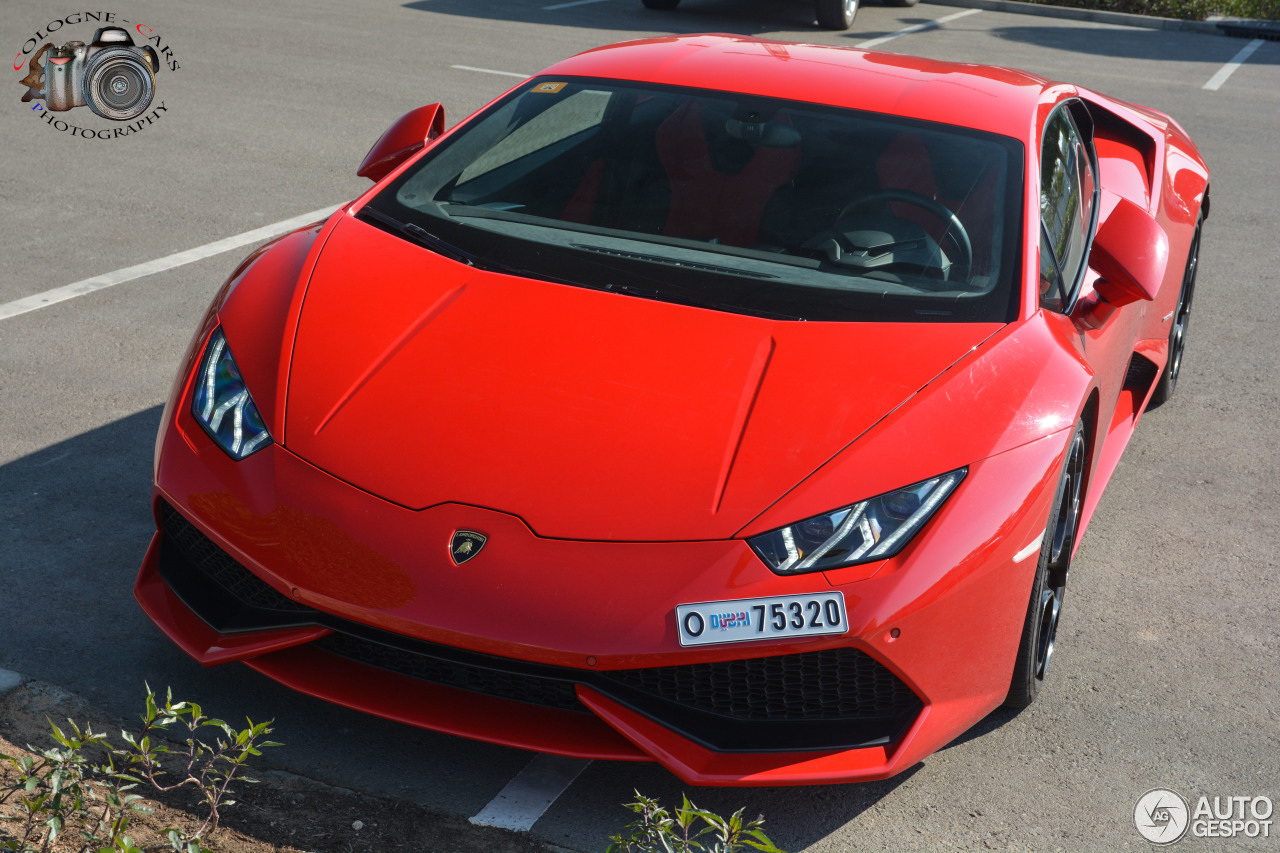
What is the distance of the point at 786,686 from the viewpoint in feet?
8.01

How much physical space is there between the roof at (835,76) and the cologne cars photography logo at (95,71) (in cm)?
526

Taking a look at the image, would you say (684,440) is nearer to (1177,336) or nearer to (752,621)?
(752,621)

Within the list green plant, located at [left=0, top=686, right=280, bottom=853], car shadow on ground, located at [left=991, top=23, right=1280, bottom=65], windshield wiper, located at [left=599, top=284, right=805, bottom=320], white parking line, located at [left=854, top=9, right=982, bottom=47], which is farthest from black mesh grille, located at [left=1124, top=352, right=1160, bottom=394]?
car shadow on ground, located at [left=991, top=23, right=1280, bottom=65]

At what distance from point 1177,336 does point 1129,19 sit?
1436cm

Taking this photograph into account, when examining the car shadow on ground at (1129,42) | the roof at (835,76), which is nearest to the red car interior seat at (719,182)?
the roof at (835,76)

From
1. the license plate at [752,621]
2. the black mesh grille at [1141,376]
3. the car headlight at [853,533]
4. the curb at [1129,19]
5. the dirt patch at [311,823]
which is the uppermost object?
the car headlight at [853,533]

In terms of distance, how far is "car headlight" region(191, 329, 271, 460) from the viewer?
2.66m

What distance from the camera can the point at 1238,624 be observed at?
3531 millimetres

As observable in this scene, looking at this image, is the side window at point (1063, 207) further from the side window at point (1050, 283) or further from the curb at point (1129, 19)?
the curb at point (1129, 19)

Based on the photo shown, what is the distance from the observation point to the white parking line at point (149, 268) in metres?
5.15

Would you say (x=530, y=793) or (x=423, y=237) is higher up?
(x=423, y=237)

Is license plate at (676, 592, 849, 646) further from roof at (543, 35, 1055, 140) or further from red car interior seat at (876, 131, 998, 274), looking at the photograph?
roof at (543, 35, 1055, 140)

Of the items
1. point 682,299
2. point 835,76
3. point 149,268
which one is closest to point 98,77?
point 149,268

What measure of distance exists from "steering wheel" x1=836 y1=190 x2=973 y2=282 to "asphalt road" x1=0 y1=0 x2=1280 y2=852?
3.62ft
